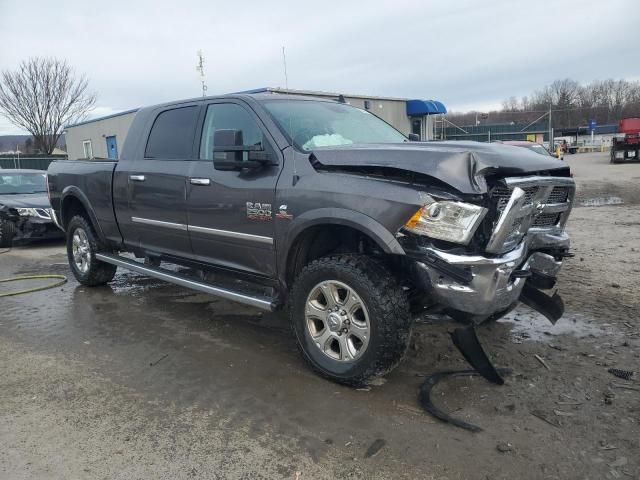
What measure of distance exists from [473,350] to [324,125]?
2.16m

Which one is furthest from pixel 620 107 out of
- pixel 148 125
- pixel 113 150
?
pixel 148 125

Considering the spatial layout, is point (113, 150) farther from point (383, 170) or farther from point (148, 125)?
point (383, 170)

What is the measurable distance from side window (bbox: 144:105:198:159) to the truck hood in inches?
64.5

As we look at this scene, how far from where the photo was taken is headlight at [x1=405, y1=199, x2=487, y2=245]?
9.73ft

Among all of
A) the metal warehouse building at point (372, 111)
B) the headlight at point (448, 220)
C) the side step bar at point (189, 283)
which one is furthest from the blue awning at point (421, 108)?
the headlight at point (448, 220)

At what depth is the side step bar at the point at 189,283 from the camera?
3.93 m

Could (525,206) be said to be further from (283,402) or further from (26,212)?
(26,212)

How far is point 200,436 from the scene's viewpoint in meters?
2.98

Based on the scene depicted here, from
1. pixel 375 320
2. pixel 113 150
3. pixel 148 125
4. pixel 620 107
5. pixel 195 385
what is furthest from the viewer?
pixel 620 107

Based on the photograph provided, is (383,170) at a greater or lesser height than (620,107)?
lesser

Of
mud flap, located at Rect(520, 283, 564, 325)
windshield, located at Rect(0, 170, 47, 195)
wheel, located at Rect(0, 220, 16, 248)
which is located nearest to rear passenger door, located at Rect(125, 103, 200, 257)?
mud flap, located at Rect(520, 283, 564, 325)

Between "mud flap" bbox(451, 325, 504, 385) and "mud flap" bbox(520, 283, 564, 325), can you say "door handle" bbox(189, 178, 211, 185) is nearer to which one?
"mud flap" bbox(451, 325, 504, 385)

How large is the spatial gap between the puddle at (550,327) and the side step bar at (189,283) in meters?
2.14

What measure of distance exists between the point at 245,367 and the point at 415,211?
1.82 meters
